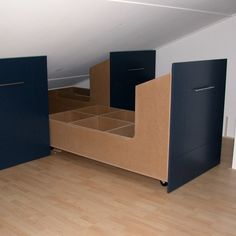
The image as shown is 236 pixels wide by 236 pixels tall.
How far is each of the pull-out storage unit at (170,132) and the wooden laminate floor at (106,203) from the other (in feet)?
0.47

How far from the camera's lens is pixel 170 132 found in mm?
2879

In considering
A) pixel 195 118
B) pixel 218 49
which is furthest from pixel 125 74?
pixel 195 118

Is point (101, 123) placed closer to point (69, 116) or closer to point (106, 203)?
point (69, 116)

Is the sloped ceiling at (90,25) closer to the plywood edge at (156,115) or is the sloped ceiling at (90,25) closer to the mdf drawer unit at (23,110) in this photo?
the mdf drawer unit at (23,110)

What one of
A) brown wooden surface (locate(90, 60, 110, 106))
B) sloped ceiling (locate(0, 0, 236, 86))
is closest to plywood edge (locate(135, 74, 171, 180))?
sloped ceiling (locate(0, 0, 236, 86))

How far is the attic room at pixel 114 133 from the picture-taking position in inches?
102

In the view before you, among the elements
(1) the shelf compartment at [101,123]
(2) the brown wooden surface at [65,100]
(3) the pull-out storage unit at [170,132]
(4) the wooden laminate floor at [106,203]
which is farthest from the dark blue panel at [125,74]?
(4) the wooden laminate floor at [106,203]

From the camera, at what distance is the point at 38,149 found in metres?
3.81

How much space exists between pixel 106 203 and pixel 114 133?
87cm

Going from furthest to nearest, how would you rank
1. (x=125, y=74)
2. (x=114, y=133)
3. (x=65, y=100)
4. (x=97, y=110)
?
1. (x=65, y=100)
2. (x=125, y=74)
3. (x=97, y=110)
4. (x=114, y=133)

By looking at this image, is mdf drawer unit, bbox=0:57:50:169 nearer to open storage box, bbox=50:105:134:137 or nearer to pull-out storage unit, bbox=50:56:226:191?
pull-out storage unit, bbox=50:56:226:191

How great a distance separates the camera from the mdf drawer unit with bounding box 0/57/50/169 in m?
3.46

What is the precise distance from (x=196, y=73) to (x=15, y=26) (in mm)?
1466

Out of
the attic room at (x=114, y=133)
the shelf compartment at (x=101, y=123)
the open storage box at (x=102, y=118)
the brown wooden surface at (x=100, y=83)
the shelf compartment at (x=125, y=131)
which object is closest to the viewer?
the attic room at (x=114, y=133)
